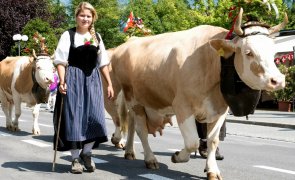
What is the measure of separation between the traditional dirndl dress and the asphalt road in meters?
0.46

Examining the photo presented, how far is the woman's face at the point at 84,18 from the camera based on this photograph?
243 inches

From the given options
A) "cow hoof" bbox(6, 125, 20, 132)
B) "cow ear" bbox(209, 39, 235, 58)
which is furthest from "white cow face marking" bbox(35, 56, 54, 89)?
"cow ear" bbox(209, 39, 235, 58)

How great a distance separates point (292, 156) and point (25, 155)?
444cm

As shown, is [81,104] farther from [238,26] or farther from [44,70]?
[44,70]

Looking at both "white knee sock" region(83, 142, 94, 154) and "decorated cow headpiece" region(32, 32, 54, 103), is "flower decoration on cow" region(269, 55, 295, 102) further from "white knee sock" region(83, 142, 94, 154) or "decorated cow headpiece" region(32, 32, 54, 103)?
"white knee sock" region(83, 142, 94, 154)

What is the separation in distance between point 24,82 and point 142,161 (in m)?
A: 4.98

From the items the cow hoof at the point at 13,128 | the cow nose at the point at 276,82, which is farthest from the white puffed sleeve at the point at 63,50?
the cow hoof at the point at 13,128

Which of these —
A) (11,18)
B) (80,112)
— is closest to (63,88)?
(80,112)

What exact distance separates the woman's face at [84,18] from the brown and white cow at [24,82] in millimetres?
4025

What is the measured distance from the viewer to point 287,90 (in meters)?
22.1

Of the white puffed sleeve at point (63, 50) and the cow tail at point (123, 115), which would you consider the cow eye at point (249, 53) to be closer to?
the white puffed sleeve at point (63, 50)

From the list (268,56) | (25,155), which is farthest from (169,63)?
(25,155)

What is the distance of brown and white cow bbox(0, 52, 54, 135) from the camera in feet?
34.0

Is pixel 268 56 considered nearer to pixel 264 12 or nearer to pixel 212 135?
pixel 264 12
